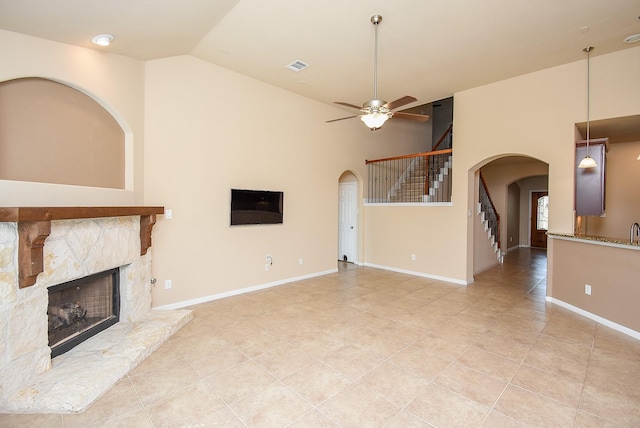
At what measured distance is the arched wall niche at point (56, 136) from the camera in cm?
261

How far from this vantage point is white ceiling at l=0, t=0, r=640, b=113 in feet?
8.97

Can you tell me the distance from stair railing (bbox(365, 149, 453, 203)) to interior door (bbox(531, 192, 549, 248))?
A: 5.03 m

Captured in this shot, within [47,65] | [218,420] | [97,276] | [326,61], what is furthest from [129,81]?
[218,420]

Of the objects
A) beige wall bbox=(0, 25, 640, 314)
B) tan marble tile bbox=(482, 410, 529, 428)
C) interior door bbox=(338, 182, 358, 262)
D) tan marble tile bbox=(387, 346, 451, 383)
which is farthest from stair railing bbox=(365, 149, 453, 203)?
tan marble tile bbox=(482, 410, 529, 428)

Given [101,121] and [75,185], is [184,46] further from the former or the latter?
[75,185]

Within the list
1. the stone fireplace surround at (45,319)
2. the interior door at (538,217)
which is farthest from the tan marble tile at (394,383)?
the interior door at (538,217)

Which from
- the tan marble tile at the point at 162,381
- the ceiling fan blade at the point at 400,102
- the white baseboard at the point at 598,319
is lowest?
the tan marble tile at the point at 162,381

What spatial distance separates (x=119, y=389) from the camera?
7.78 feet

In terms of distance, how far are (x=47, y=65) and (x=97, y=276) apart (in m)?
2.07

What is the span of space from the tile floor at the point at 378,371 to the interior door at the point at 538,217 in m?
7.61

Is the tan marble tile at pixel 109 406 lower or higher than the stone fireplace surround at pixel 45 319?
lower

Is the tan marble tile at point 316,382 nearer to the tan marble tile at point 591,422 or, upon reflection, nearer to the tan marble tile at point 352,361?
the tan marble tile at point 352,361

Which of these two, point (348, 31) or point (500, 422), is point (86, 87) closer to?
point (348, 31)

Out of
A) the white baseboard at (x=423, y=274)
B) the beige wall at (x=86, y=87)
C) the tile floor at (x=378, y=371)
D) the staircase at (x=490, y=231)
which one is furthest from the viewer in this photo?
the staircase at (x=490, y=231)
